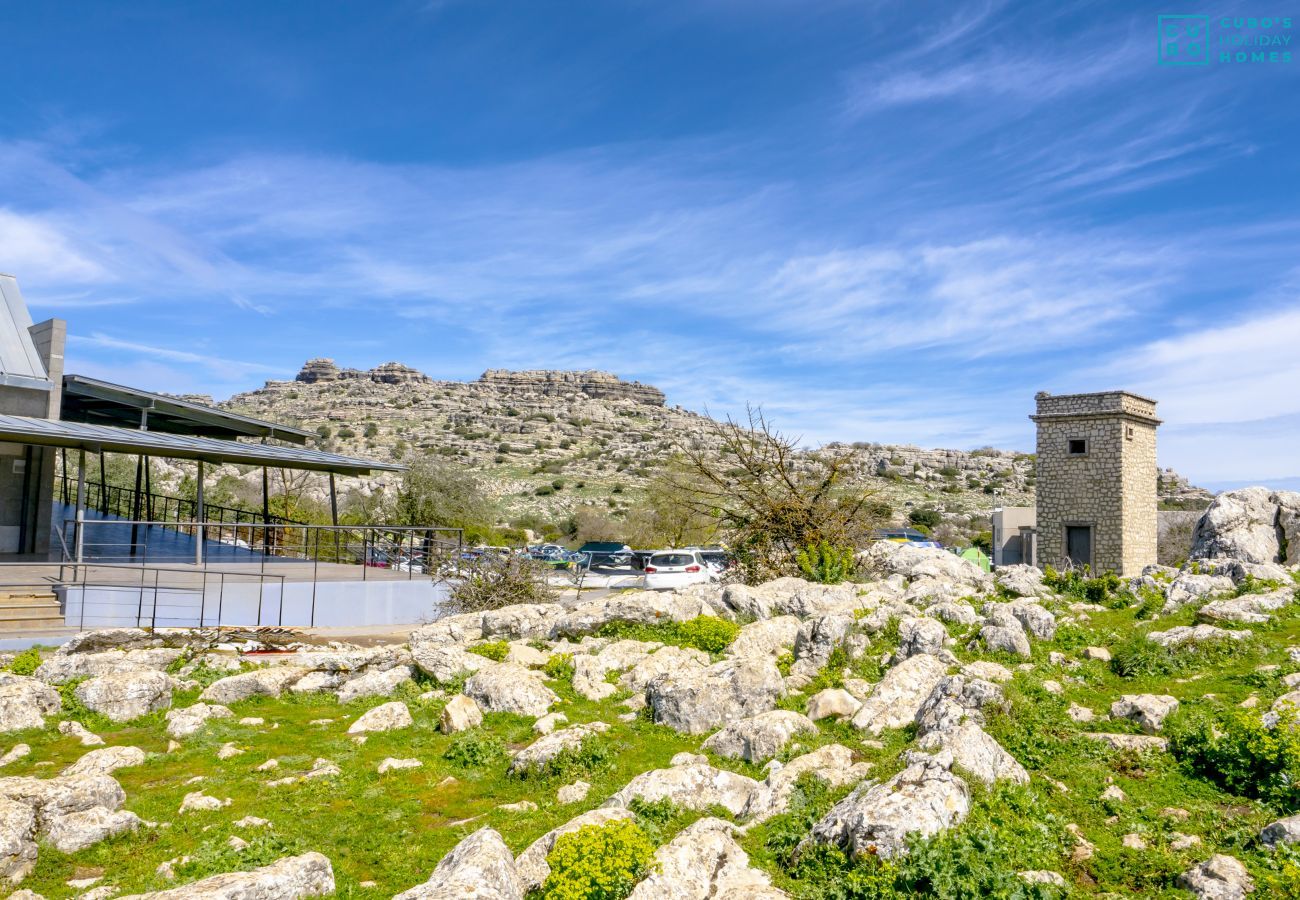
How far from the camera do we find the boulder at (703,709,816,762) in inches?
359

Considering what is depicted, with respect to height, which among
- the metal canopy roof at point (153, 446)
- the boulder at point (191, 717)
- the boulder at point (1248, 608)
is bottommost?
the boulder at point (191, 717)

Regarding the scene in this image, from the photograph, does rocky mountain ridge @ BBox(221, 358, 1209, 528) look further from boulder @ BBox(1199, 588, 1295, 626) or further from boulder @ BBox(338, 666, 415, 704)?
boulder @ BBox(338, 666, 415, 704)

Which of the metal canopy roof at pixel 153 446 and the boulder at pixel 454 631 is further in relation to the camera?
the metal canopy roof at pixel 153 446

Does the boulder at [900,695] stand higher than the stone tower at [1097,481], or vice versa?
the stone tower at [1097,481]

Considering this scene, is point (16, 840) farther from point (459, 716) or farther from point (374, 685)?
point (374, 685)

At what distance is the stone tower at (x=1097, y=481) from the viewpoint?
30.6 meters

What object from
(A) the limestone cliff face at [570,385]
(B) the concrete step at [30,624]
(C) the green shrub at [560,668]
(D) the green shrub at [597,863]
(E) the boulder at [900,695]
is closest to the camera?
(D) the green shrub at [597,863]

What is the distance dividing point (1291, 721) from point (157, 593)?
1978 centimetres

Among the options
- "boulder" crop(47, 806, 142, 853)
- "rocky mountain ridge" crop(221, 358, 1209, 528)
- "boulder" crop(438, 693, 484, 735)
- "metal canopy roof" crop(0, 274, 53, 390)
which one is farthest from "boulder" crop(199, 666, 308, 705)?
"rocky mountain ridge" crop(221, 358, 1209, 528)

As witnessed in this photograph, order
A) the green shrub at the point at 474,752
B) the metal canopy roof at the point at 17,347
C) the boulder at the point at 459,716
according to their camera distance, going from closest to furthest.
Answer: the green shrub at the point at 474,752 → the boulder at the point at 459,716 → the metal canopy roof at the point at 17,347

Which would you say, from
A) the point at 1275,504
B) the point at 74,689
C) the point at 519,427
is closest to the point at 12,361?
the point at 74,689

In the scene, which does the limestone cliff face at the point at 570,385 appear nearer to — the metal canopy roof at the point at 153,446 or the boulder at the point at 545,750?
the metal canopy roof at the point at 153,446

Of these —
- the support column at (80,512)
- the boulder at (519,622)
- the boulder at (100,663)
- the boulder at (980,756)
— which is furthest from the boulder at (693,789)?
the support column at (80,512)

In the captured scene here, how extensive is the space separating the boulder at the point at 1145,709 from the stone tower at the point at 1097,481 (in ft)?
73.2
